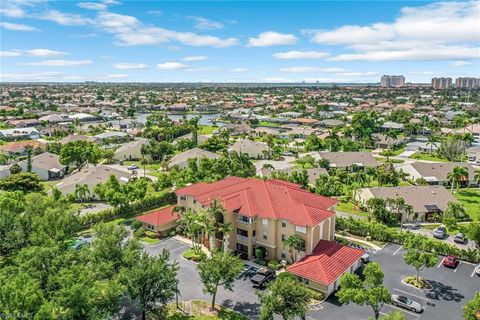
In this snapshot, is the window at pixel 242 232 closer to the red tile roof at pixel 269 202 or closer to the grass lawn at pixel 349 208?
the red tile roof at pixel 269 202

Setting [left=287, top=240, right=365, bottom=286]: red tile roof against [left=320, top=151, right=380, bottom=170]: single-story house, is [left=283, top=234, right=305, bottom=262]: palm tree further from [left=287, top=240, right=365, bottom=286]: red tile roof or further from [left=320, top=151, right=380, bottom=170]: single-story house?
[left=320, top=151, right=380, bottom=170]: single-story house

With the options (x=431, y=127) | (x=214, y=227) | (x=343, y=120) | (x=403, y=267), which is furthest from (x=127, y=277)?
Answer: (x=343, y=120)

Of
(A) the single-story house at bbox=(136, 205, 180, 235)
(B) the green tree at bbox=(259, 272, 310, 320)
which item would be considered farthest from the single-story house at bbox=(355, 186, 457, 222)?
(B) the green tree at bbox=(259, 272, 310, 320)

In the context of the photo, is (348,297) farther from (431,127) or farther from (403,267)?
(431,127)

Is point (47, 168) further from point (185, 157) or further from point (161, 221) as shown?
point (161, 221)

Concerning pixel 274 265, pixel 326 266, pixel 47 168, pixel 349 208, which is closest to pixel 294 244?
pixel 274 265

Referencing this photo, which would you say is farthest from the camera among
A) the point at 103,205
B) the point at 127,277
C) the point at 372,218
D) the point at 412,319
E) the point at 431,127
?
the point at 431,127

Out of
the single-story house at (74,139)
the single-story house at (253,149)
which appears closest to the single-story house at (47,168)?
the single-story house at (74,139)
